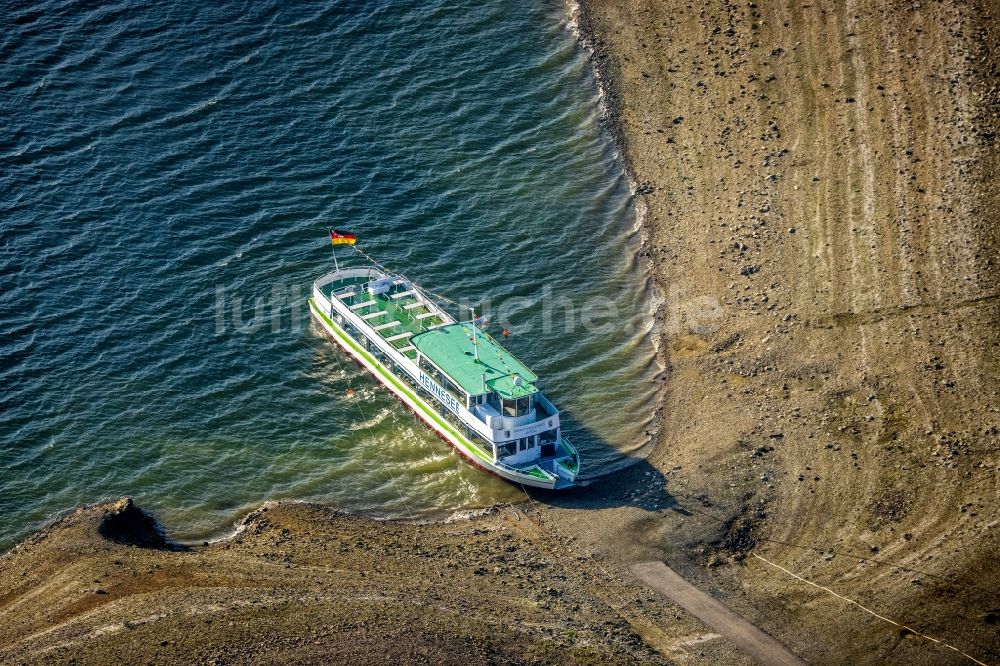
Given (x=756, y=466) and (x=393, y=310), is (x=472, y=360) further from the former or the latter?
(x=756, y=466)

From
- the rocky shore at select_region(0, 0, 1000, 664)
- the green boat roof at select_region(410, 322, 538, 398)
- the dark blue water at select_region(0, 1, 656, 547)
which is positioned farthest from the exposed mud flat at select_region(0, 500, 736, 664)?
the green boat roof at select_region(410, 322, 538, 398)

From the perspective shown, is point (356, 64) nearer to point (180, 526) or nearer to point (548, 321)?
point (548, 321)

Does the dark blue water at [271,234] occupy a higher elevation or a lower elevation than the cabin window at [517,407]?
higher

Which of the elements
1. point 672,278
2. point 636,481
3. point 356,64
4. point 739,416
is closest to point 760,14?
point 672,278

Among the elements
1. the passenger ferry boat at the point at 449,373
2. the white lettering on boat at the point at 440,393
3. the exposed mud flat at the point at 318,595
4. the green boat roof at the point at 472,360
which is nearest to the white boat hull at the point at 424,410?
the passenger ferry boat at the point at 449,373

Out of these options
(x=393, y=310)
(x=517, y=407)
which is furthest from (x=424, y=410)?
(x=393, y=310)

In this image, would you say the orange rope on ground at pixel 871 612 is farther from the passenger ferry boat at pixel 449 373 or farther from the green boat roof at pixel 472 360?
the green boat roof at pixel 472 360
